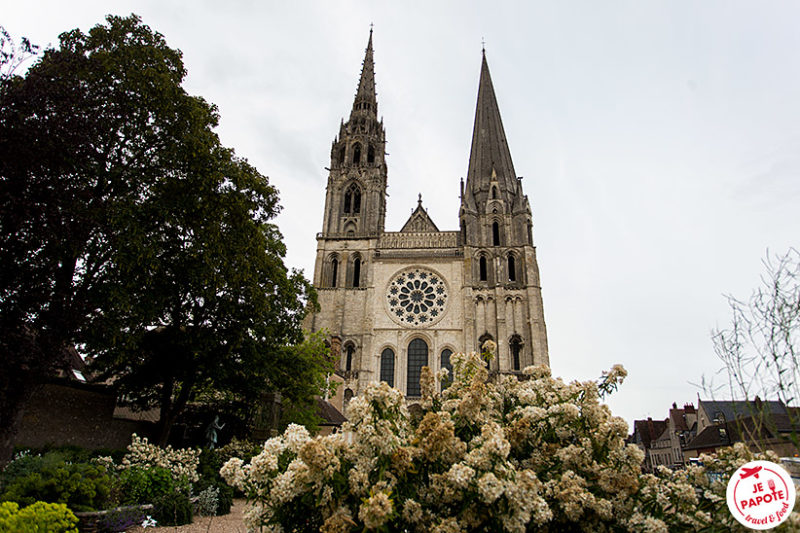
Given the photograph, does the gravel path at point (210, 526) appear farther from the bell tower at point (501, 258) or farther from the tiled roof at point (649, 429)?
the tiled roof at point (649, 429)

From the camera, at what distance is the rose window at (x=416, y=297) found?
96.4 ft

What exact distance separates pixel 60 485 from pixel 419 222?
28.6 metres

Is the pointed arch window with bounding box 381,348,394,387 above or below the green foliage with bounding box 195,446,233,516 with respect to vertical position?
above

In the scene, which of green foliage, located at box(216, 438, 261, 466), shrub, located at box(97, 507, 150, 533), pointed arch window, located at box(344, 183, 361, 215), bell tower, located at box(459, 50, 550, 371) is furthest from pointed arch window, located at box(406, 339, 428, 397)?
shrub, located at box(97, 507, 150, 533)

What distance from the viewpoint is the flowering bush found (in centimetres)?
313

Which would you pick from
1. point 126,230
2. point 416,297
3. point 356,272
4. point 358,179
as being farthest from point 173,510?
point 358,179

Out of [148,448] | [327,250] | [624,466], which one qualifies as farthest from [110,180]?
[327,250]

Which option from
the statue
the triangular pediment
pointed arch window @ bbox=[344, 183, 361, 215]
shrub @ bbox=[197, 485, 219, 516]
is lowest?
shrub @ bbox=[197, 485, 219, 516]

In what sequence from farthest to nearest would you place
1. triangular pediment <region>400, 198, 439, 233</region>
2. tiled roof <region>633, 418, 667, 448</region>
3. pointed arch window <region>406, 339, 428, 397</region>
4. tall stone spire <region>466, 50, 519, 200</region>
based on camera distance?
1. tiled roof <region>633, 418, 667, 448</region>
2. tall stone spire <region>466, 50, 519, 200</region>
3. triangular pediment <region>400, 198, 439, 233</region>
4. pointed arch window <region>406, 339, 428, 397</region>

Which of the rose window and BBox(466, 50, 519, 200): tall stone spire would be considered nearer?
the rose window

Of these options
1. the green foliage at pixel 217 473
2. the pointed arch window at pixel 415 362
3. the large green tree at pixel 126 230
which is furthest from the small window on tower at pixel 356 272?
the green foliage at pixel 217 473

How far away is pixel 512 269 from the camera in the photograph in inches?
1211

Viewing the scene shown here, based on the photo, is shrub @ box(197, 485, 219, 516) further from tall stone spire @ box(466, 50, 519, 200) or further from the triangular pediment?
tall stone spire @ box(466, 50, 519, 200)

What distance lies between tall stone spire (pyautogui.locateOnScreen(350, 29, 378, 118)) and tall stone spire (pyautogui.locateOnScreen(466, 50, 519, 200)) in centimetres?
889
